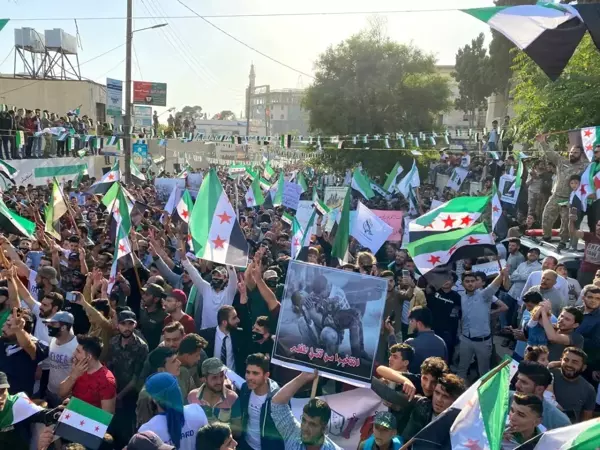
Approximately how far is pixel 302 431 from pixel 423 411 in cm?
89

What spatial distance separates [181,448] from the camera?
368 centimetres

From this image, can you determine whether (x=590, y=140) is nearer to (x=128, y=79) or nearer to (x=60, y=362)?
(x=60, y=362)

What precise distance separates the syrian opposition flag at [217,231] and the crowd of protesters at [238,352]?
0.63ft

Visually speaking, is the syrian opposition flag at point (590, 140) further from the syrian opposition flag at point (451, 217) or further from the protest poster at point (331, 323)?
the protest poster at point (331, 323)

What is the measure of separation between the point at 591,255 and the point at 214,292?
501 centimetres

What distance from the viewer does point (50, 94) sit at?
32.5 metres

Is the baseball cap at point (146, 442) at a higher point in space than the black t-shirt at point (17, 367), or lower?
higher

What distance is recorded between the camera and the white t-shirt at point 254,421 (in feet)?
13.3

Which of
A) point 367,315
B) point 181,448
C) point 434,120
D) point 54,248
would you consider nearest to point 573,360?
point 367,315

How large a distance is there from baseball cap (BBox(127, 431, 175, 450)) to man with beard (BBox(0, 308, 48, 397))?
2.06 m

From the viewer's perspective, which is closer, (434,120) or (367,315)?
(367,315)

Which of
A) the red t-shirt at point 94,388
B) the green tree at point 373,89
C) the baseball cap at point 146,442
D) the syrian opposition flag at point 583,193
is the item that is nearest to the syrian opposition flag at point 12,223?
the red t-shirt at point 94,388

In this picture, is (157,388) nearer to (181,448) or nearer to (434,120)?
(181,448)

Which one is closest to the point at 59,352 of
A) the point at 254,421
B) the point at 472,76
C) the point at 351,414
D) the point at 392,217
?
the point at 254,421
